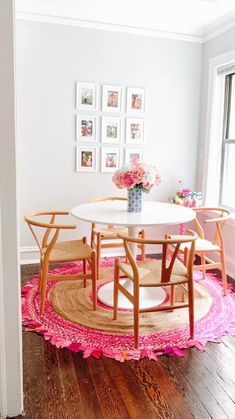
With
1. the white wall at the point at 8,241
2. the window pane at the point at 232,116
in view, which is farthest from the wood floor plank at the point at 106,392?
the window pane at the point at 232,116

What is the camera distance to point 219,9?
3.39 m

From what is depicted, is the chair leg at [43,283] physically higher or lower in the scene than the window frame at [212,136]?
lower

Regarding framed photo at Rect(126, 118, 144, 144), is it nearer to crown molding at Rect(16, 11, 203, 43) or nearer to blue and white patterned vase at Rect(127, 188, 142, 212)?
crown molding at Rect(16, 11, 203, 43)

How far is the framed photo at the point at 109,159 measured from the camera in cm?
391

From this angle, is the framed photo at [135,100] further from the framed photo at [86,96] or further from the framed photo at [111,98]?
the framed photo at [86,96]

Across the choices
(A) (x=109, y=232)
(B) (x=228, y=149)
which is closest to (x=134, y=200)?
(A) (x=109, y=232)

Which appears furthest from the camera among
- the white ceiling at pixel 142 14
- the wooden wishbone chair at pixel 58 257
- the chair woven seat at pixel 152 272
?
the white ceiling at pixel 142 14

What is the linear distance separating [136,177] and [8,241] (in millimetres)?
1323

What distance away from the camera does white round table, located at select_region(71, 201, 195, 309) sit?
2510 millimetres

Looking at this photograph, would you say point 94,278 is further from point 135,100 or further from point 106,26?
point 106,26

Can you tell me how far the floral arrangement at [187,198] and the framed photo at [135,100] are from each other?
3.34ft

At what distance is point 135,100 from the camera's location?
3.93 m

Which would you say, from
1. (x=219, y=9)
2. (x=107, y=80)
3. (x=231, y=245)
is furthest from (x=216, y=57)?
(x=231, y=245)

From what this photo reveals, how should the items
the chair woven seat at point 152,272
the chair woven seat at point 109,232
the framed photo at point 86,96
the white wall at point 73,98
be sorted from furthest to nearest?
the framed photo at point 86,96
the white wall at point 73,98
the chair woven seat at point 109,232
the chair woven seat at point 152,272
